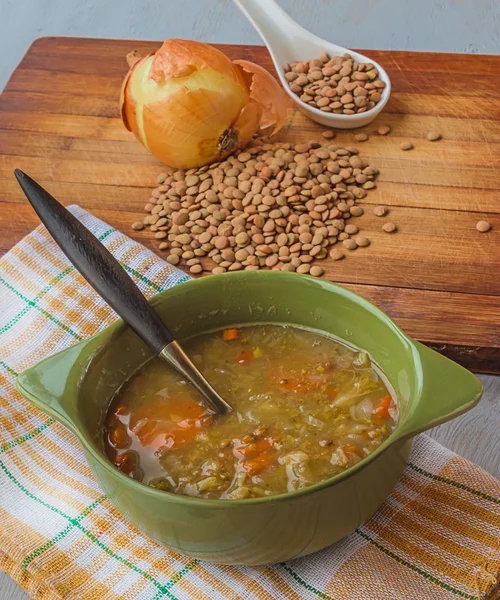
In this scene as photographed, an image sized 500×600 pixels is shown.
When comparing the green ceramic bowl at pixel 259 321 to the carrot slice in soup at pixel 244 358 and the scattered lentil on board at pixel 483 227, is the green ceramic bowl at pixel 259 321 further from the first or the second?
the scattered lentil on board at pixel 483 227

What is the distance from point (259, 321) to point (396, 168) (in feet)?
2.85

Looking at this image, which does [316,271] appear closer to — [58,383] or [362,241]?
[362,241]

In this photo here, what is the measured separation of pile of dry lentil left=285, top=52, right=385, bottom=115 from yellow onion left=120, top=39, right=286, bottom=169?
0.46ft

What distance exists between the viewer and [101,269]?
140 centimetres

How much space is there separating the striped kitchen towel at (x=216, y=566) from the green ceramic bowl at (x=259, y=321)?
86 mm

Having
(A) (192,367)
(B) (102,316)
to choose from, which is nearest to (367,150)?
(B) (102,316)

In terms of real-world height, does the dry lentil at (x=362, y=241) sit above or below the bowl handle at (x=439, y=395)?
below

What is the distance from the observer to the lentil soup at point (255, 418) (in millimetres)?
1248

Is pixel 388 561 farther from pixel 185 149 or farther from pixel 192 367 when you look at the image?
pixel 185 149

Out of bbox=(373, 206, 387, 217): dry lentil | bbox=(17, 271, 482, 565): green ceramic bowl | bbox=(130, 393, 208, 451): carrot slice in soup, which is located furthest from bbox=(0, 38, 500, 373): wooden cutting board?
bbox=(130, 393, 208, 451): carrot slice in soup

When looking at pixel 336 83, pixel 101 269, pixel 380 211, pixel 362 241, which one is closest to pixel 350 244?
pixel 362 241

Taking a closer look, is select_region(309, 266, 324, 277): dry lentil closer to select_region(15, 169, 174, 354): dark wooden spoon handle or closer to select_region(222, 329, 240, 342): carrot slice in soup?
select_region(222, 329, 240, 342): carrot slice in soup

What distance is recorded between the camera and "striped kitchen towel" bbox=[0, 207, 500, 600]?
133cm

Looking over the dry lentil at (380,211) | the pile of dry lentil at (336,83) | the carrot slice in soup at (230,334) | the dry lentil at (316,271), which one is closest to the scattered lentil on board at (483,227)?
the dry lentil at (380,211)
